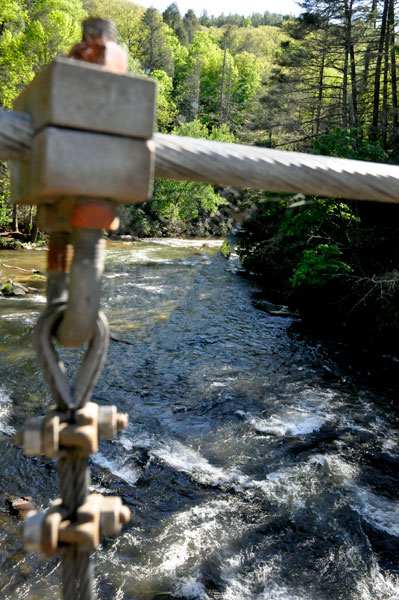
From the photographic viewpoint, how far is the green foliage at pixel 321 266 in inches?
427

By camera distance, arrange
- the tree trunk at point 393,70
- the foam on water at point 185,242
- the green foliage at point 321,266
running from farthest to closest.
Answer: the foam on water at point 185,242
the tree trunk at point 393,70
the green foliage at point 321,266

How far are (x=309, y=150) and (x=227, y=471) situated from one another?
32.1 ft

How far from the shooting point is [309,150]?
1315 cm

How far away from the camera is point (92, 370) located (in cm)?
99

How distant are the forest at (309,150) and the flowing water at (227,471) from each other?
70.1 inches

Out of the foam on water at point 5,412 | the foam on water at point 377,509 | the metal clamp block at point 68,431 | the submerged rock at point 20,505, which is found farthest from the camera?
the foam on water at point 5,412

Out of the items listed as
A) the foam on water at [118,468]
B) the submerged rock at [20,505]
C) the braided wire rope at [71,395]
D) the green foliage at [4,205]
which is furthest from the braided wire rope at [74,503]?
the green foliage at [4,205]

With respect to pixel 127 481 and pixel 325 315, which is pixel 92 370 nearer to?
pixel 127 481

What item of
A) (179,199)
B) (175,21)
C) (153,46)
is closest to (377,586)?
(179,199)

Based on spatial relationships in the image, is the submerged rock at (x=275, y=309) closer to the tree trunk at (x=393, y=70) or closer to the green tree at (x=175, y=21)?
the tree trunk at (x=393, y=70)

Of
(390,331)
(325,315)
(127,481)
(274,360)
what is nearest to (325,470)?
(127,481)

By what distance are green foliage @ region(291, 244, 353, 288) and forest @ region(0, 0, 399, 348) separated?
0.03 m

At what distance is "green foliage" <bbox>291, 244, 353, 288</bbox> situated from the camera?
10836 mm

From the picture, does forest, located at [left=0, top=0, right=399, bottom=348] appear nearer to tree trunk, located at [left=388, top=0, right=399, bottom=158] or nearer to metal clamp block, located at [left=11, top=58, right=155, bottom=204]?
tree trunk, located at [left=388, top=0, right=399, bottom=158]
